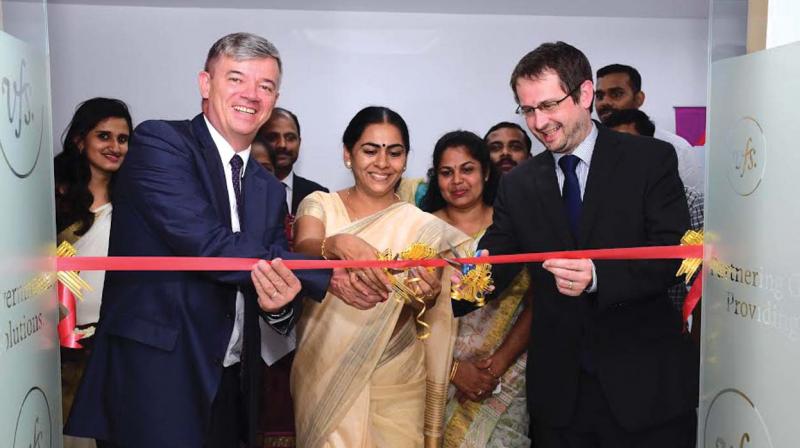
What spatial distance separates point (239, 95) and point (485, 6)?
8.30 ft

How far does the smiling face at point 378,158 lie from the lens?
374 centimetres

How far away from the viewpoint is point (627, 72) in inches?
201

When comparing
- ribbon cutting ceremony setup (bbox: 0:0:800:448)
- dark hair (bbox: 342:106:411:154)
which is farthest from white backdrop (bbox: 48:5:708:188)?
ribbon cutting ceremony setup (bbox: 0:0:800:448)

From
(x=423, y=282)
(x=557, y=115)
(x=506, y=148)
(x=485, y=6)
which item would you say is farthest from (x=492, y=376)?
(x=485, y=6)

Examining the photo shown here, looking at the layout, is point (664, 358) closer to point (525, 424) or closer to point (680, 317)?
point (680, 317)

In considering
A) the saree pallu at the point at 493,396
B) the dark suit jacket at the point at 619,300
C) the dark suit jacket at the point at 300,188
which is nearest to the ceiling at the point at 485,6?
the dark suit jacket at the point at 300,188

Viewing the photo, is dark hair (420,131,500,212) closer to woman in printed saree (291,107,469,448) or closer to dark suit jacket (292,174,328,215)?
woman in printed saree (291,107,469,448)

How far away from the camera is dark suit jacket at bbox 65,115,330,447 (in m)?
2.70

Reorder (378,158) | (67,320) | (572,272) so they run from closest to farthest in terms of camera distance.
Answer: (67,320) → (572,272) → (378,158)

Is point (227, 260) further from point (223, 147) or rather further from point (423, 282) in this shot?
point (423, 282)

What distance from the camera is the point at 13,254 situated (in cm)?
198

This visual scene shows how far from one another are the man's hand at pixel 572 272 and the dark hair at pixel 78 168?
7.88 ft

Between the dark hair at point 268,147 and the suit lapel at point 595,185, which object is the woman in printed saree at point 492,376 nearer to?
the suit lapel at point 595,185

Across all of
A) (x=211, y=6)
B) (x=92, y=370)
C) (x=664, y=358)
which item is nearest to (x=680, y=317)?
(x=664, y=358)
